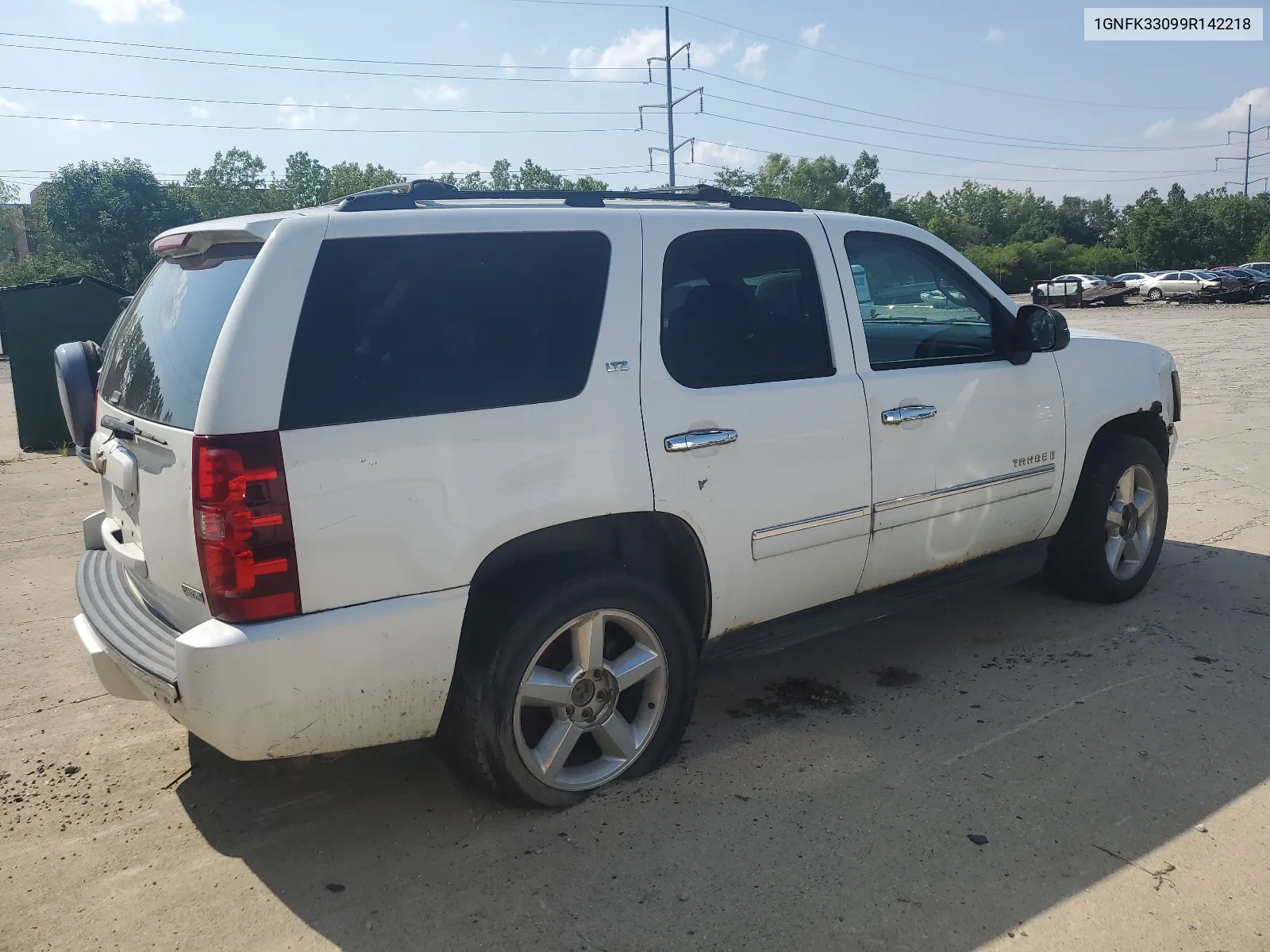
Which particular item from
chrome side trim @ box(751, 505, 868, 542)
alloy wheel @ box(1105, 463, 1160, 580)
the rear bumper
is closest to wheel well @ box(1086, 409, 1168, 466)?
alloy wheel @ box(1105, 463, 1160, 580)

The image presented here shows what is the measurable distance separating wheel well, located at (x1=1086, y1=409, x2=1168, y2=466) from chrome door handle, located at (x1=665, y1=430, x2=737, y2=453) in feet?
8.40

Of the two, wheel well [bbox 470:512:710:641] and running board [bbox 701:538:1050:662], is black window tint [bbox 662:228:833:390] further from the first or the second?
running board [bbox 701:538:1050:662]

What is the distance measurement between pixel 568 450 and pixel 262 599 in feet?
3.16

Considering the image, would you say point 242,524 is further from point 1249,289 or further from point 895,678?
point 1249,289

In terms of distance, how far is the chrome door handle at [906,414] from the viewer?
3.78 metres

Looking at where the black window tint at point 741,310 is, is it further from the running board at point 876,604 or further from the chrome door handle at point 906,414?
the running board at point 876,604

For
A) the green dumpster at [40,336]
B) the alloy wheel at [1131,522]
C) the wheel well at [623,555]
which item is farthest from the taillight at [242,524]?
the green dumpster at [40,336]

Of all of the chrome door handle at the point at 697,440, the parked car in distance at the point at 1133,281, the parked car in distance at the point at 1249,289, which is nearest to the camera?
the chrome door handle at the point at 697,440

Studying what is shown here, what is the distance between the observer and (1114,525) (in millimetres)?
4922

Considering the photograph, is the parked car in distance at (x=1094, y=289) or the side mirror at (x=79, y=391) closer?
the side mirror at (x=79, y=391)

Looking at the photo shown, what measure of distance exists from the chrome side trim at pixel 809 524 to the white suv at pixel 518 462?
1cm

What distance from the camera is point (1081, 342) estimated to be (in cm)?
468

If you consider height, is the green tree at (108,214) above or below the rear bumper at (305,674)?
above

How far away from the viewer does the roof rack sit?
300 centimetres
